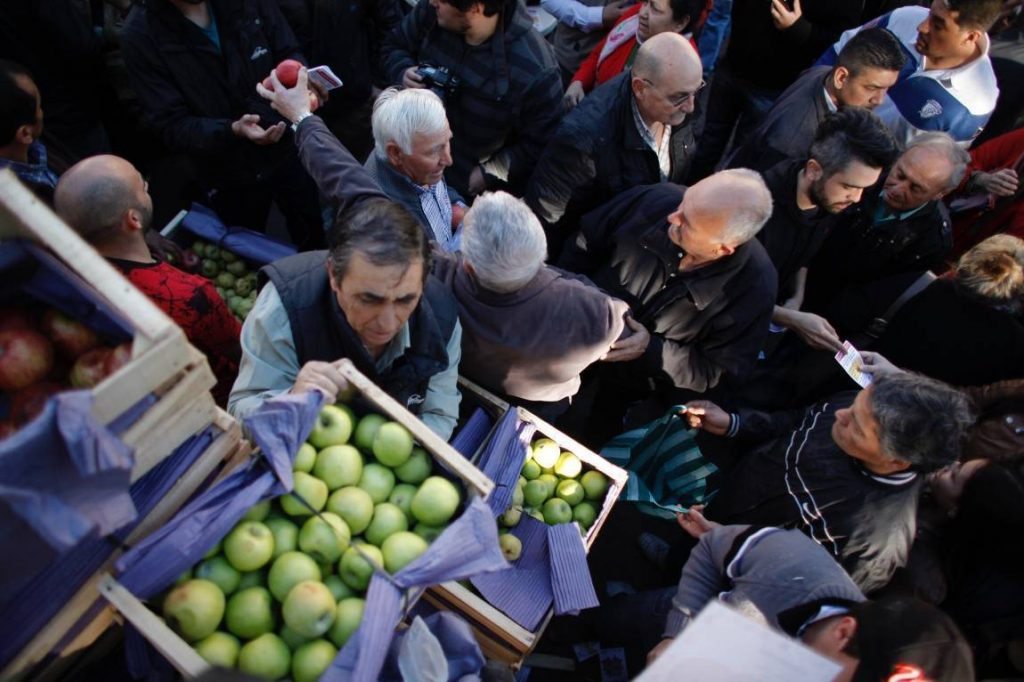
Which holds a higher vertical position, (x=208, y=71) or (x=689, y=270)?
(x=208, y=71)

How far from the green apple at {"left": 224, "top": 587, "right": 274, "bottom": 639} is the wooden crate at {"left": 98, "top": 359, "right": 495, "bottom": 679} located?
0.43ft

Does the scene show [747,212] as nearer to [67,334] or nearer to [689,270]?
[689,270]

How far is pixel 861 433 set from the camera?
2.46 metres

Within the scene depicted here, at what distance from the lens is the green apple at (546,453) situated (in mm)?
2896

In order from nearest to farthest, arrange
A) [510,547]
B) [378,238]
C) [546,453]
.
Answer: [378,238] < [510,547] < [546,453]

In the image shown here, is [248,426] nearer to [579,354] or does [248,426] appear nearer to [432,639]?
[432,639]

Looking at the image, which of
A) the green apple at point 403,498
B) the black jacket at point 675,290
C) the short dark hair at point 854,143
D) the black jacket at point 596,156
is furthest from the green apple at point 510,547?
the short dark hair at point 854,143

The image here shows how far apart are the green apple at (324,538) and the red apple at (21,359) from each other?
0.79 meters

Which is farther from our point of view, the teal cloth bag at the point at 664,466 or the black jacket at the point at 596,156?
the black jacket at the point at 596,156

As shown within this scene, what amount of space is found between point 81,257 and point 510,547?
188 cm

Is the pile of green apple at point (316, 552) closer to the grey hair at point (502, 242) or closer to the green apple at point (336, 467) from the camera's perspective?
the green apple at point (336, 467)

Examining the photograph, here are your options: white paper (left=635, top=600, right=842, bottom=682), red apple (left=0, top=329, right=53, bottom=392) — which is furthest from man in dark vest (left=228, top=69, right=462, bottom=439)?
white paper (left=635, top=600, right=842, bottom=682)

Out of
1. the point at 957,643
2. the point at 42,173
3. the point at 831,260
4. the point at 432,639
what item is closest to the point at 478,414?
the point at 432,639

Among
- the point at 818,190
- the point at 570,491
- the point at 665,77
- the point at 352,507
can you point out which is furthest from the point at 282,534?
the point at 818,190
